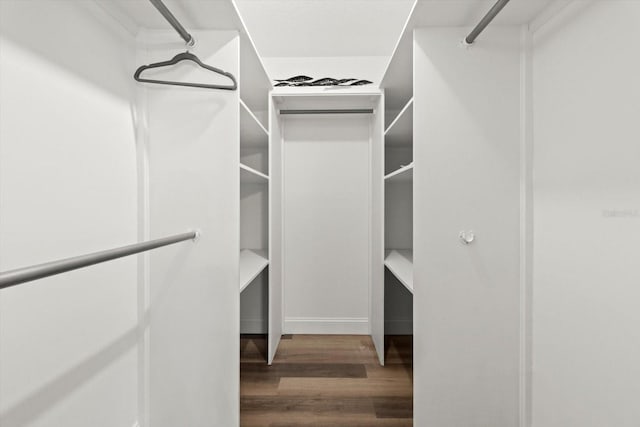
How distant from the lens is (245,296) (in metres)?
2.74

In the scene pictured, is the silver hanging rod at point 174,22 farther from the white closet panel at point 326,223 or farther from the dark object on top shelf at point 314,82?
the white closet panel at point 326,223

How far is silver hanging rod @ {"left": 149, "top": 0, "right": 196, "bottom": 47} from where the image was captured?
108cm

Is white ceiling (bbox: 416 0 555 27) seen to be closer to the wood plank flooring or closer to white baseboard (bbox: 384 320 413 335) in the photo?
the wood plank flooring

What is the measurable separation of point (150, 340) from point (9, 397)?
0.57 meters

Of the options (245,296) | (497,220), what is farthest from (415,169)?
(245,296)

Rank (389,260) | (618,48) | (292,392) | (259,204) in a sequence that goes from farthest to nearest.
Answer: (259,204) < (389,260) < (292,392) < (618,48)

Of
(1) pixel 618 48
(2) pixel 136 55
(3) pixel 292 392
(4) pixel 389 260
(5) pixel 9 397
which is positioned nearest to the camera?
(5) pixel 9 397

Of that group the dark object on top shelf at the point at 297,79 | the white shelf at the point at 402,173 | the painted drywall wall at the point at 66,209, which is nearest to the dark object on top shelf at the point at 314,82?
the dark object on top shelf at the point at 297,79

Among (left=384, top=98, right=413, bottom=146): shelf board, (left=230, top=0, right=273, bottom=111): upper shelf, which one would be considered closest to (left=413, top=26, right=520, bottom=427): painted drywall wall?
(left=384, top=98, right=413, bottom=146): shelf board

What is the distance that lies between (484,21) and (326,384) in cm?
198

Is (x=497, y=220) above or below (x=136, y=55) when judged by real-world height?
below

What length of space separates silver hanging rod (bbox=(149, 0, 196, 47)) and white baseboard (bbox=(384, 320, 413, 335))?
2423 mm

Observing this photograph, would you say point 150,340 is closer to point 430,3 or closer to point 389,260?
point 389,260

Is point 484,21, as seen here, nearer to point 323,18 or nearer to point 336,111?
point 323,18
